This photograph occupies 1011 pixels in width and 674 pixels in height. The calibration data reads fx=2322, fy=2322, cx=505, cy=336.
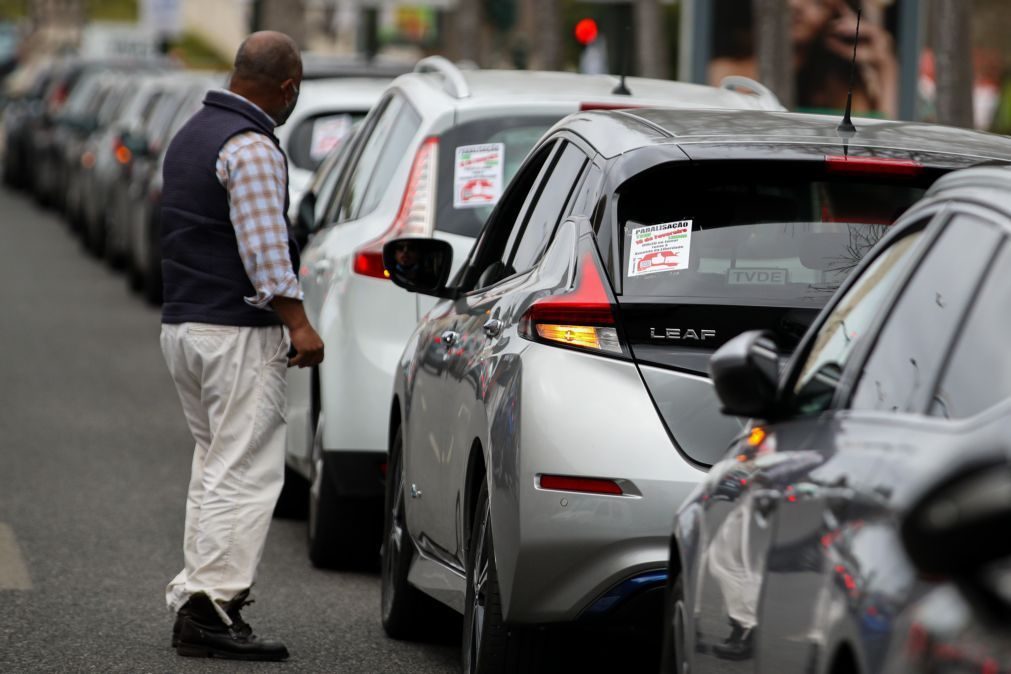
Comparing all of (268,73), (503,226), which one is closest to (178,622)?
(503,226)

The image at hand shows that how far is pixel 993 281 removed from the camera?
3.59m

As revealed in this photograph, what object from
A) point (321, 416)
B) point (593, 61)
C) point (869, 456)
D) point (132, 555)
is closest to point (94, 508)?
point (132, 555)

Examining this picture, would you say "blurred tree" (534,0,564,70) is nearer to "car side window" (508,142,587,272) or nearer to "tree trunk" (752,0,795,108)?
"tree trunk" (752,0,795,108)

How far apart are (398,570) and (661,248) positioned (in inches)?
Answer: 81.5

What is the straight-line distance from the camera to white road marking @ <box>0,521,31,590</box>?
8281 millimetres

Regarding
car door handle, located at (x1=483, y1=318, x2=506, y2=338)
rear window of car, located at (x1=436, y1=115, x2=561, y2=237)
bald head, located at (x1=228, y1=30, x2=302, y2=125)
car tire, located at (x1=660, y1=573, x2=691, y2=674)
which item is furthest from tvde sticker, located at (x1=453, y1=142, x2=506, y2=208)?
car tire, located at (x1=660, y1=573, x2=691, y2=674)

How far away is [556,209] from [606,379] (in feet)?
2.75

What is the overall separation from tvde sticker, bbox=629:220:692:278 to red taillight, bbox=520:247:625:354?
107 mm

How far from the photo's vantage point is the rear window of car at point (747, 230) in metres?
5.65

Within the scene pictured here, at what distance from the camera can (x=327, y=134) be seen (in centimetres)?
1343

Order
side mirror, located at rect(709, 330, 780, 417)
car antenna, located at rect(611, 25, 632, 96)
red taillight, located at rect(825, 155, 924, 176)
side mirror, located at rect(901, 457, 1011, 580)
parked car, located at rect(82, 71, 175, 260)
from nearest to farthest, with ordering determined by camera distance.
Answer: side mirror, located at rect(901, 457, 1011, 580), side mirror, located at rect(709, 330, 780, 417), red taillight, located at rect(825, 155, 924, 176), car antenna, located at rect(611, 25, 632, 96), parked car, located at rect(82, 71, 175, 260)

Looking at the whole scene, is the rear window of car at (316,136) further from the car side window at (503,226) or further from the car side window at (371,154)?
the car side window at (503,226)

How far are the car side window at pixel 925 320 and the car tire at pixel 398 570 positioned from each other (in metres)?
3.45

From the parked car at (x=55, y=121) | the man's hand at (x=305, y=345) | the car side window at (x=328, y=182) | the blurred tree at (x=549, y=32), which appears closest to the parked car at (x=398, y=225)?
the car side window at (x=328, y=182)
